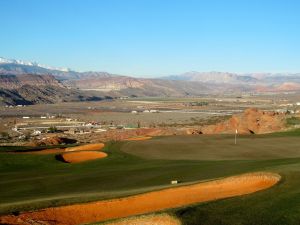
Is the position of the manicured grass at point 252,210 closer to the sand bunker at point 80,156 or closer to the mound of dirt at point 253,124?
the sand bunker at point 80,156

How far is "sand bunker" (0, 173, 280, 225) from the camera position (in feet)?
68.8

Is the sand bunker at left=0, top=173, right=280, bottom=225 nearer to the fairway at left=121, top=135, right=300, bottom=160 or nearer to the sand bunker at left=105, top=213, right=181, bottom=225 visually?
the sand bunker at left=105, top=213, right=181, bottom=225

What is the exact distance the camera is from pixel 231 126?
81312mm

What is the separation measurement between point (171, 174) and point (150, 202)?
27.6 ft

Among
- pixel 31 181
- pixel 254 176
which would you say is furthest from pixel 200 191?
pixel 31 181

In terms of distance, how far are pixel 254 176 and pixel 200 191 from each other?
11.2 feet

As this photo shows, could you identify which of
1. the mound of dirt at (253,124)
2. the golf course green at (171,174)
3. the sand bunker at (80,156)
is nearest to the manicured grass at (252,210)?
the golf course green at (171,174)

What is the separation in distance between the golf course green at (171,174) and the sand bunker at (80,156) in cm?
126

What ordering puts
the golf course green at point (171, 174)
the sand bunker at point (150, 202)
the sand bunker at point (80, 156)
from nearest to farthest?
the golf course green at point (171, 174) < the sand bunker at point (150, 202) < the sand bunker at point (80, 156)

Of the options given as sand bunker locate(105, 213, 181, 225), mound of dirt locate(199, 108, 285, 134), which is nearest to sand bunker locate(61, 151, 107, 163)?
sand bunker locate(105, 213, 181, 225)

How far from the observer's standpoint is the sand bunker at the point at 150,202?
2097cm

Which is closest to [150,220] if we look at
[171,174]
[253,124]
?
[171,174]

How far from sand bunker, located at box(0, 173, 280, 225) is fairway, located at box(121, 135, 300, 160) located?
13.7 meters

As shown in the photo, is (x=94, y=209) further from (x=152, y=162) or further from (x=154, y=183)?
(x=152, y=162)
